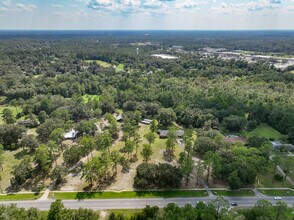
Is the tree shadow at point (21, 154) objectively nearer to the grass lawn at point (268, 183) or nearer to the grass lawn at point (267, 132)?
the grass lawn at point (268, 183)

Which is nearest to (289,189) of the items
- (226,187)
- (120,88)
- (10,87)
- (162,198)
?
(226,187)

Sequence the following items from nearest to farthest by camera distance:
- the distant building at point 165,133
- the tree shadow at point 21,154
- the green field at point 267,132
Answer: the tree shadow at point 21,154, the distant building at point 165,133, the green field at point 267,132

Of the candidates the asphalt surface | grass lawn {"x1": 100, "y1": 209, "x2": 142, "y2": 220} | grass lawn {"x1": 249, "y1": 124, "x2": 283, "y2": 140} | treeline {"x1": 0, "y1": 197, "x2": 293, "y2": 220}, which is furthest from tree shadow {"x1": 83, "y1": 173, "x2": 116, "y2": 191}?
grass lawn {"x1": 249, "y1": 124, "x2": 283, "y2": 140}

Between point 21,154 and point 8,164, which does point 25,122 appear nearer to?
point 21,154

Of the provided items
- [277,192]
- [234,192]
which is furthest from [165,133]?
[277,192]

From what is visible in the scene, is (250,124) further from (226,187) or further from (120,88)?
(120,88)

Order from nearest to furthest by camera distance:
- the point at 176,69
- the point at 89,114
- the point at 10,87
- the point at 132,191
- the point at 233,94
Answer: the point at 132,191
the point at 89,114
the point at 233,94
the point at 10,87
the point at 176,69

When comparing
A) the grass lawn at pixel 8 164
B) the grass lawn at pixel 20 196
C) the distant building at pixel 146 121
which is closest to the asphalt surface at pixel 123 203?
the grass lawn at pixel 20 196
